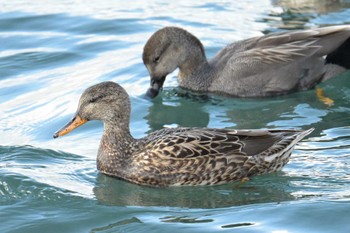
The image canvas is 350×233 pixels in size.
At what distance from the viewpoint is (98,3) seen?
54.3ft

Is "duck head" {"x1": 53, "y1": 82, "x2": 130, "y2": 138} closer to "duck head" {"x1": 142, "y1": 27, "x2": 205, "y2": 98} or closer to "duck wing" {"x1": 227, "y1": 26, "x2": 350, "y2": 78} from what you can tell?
"duck head" {"x1": 142, "y1": 27, "x2": 205, "y2": 98}

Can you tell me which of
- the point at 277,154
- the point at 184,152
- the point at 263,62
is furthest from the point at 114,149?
the point at 263,62

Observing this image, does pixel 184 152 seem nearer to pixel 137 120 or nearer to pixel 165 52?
pixel 137 120

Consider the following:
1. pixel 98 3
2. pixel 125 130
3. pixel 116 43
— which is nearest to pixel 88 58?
pixel 116 43

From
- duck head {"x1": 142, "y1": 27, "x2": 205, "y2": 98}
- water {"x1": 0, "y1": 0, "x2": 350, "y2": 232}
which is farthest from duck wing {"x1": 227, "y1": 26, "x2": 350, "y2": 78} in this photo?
duck head {"x1": 142, "y1": 27, "x2": 205, "y2": 98}

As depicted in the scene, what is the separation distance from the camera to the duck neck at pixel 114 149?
948 centimetres

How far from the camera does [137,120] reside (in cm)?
1169

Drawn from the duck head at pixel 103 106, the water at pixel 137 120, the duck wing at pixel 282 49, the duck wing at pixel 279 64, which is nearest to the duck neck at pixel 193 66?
the water at pixel 137 120

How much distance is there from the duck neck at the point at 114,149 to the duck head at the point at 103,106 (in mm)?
67

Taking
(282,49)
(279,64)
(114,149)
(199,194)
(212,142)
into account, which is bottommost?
(199,194)

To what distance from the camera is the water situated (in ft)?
27.9

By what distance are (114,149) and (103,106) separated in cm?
45

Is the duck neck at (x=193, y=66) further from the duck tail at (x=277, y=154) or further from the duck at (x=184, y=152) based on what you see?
the duck tail at (x=277, y=154)

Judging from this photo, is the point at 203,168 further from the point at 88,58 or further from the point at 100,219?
the point at 88,58
